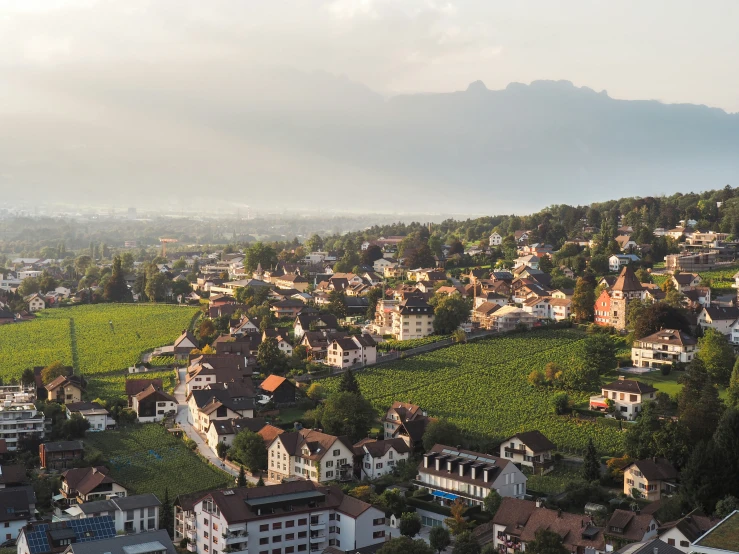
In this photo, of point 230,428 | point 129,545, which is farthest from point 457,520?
point 230,428

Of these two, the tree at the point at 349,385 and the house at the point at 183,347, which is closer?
the tree at the point at 349,385

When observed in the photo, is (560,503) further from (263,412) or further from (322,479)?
(263,412)

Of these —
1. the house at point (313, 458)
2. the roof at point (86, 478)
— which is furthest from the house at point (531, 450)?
the roof at point (86, 478)

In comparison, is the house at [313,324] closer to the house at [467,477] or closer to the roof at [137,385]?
the roof at [137,385]

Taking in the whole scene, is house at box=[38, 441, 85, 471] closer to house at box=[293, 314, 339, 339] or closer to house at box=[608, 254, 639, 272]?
house at box=[293, 314, 339, 339]

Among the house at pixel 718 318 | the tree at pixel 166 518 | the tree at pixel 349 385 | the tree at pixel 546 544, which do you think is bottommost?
the tree at pixel 166 518

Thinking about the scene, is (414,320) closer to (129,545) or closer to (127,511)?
(127,511)
